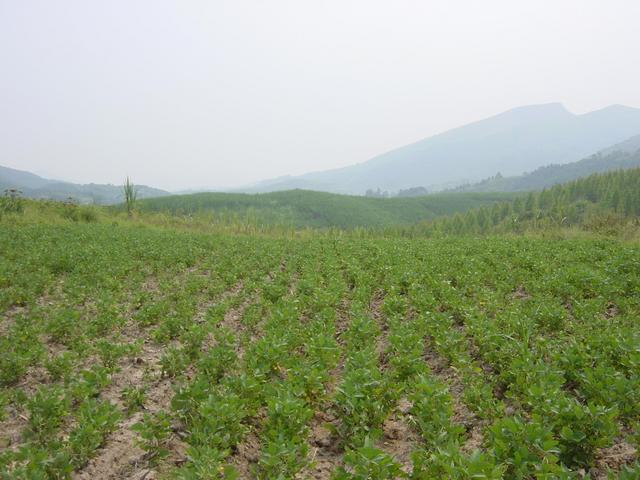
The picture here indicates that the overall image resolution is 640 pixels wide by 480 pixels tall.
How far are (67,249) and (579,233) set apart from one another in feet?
86.8

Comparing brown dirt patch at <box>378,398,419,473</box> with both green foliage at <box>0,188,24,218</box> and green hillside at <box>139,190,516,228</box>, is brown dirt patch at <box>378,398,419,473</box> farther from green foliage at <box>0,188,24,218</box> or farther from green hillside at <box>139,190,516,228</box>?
green hillside at <box>139,190,516,228</box>

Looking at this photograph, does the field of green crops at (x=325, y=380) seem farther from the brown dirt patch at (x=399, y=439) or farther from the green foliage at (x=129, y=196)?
the green foliage at (x=129, y=196)

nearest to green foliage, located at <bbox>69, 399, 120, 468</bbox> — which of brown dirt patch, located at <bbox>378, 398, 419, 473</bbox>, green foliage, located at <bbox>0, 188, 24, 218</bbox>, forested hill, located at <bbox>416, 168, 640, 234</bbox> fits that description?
brown dirt patch, located at <bbox>378, 398, 419, 473</bbox>

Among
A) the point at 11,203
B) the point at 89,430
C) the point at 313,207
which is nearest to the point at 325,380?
the point at 89,430

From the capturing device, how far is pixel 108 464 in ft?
13.5

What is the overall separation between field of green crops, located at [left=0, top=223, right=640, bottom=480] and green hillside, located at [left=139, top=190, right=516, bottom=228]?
83.5 m

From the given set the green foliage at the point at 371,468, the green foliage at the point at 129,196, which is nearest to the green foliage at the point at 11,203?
the green foliage at the point at 129,196

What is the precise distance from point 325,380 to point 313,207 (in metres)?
109

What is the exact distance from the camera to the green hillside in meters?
102

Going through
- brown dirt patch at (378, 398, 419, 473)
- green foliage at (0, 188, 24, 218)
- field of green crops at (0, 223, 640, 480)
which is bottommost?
brown dirt patch at (378, 398, 419, 473)

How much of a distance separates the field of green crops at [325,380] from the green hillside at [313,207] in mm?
83517

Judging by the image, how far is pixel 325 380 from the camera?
520 cm

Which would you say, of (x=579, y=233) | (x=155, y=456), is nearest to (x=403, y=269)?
(x=155, y=456)

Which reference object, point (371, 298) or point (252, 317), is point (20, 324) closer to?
point (252, 317)
